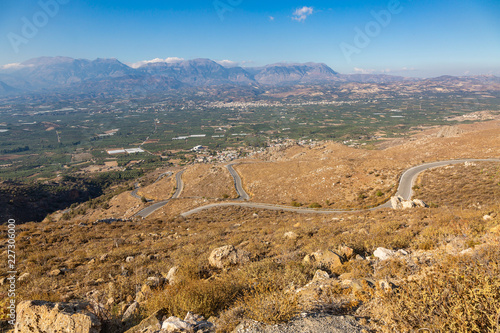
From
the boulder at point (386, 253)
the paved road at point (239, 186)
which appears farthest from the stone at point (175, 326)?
the paved road at point (239, 186)

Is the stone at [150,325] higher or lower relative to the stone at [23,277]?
higher

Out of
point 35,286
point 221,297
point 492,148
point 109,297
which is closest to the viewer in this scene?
point 221,297

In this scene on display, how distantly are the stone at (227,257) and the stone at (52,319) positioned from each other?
15.5ft

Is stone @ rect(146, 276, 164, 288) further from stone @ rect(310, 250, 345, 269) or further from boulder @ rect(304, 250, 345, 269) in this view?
stone @ rect(310, 250, 345, 269)

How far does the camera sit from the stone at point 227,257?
334 inches

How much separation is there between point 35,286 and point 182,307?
651 cm

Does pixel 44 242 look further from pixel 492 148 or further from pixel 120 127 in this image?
pixel 120 127

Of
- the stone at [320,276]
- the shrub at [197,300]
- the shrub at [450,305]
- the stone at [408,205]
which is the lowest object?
the stone at [408,205]

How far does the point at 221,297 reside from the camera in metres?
5.26

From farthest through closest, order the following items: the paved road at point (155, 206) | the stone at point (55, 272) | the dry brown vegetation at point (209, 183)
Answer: the dry brown vegetation at point (209, 183)
the paved road at point (155, 206)
the stone at point (55, 272)

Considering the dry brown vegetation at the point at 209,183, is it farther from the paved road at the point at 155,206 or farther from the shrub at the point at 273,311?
the shrub at the point at 273,311

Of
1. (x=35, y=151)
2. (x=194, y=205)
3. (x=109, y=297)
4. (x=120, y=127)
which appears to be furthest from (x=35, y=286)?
(x=120, y=127)

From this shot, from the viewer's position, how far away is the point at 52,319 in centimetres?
407

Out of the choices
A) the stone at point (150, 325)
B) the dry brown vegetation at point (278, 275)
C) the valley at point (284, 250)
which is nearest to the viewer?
the dry brown vegetation at point (278, 275)
